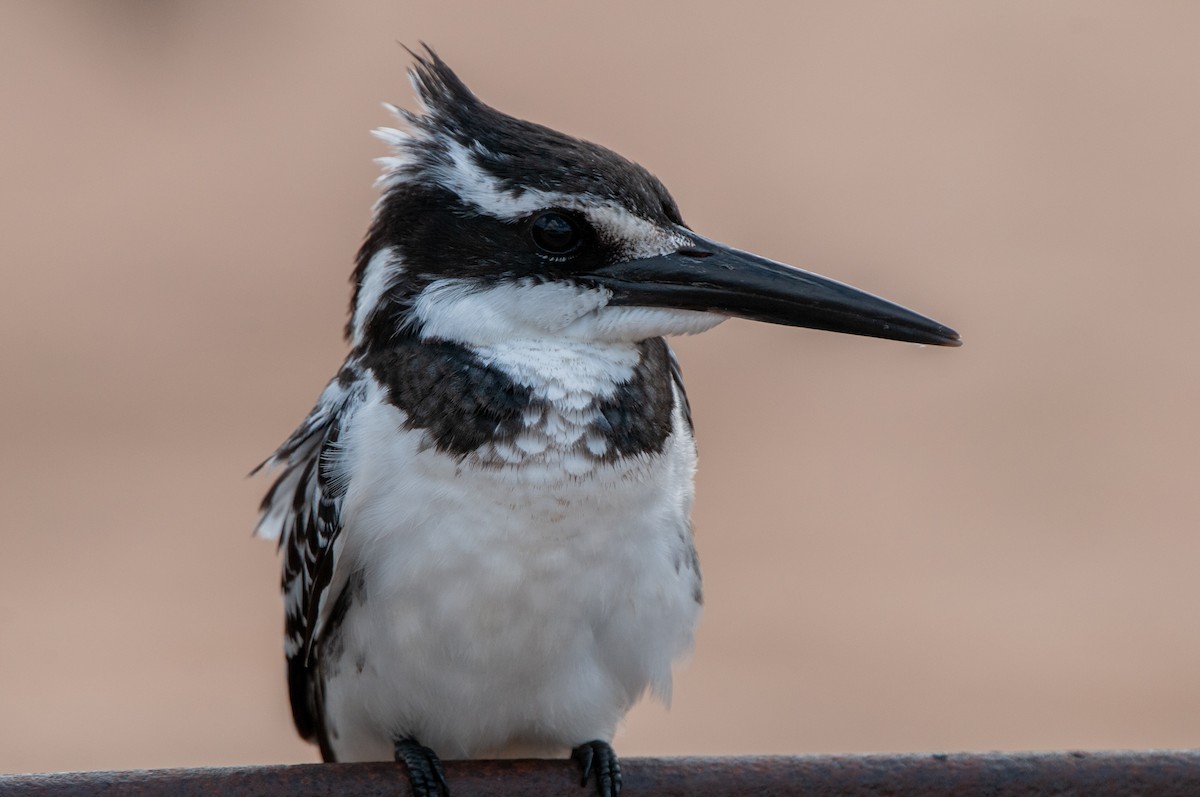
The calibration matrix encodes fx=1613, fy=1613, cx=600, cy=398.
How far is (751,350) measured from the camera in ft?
28.6

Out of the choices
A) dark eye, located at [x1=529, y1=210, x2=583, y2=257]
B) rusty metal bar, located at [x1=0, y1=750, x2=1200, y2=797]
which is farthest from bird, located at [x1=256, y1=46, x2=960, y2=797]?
rusty metal bar, located at [x1=0, y1=750, x2=1200, y2=797]

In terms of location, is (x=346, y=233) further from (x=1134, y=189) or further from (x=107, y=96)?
(x=1134, y=189)

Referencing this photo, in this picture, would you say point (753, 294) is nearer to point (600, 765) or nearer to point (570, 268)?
point (570, 268)

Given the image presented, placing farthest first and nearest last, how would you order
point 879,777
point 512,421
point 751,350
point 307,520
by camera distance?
point 751,350, point 307,520, point 512,421, point 879,777

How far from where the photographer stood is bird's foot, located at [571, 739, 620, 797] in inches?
104

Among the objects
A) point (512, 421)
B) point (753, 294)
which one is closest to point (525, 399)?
point (512, 421)

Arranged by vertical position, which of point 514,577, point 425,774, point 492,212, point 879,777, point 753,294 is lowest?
point 425,774

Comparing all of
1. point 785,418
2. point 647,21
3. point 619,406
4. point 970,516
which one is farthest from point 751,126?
point 619,406

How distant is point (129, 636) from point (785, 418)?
11.0 ft

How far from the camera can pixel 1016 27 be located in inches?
447

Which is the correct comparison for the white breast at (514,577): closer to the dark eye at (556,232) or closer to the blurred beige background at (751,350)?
the dark eye at (556,232)

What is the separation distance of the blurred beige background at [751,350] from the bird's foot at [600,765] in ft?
10.3

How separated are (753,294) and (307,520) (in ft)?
3.07

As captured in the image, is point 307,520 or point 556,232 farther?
point 307,520
